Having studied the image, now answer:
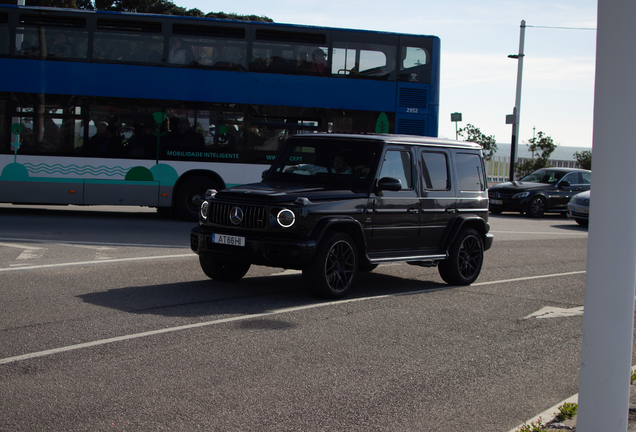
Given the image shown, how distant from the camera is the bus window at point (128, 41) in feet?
52.1

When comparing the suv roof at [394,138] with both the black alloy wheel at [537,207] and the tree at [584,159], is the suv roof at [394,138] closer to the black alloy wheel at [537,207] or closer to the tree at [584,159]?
the black alloy wheel at [537,207]

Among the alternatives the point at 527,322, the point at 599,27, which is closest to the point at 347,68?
the point at 527,322

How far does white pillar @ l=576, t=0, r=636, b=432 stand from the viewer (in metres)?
3.12

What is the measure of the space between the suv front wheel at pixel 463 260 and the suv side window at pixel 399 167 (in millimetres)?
1170

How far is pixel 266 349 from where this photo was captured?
555 centimetres

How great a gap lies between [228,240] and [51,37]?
1054cm

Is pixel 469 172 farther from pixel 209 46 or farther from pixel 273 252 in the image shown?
pixel 209 46

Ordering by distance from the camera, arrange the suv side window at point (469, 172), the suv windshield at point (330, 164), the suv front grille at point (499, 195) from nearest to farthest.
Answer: the suv windshield at point (330, 164), the suv side window at point (469, 172), the suv front grille at point (499, 195)

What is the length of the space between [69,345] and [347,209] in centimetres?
355

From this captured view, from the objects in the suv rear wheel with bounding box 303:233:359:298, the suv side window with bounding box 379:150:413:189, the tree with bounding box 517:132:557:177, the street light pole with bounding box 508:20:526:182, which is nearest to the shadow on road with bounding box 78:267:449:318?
the suv rear wheel with bounding box 303:233:359:298

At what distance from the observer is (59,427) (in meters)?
3.78

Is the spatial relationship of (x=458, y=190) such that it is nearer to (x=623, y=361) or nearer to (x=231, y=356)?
(x=231, y=356)

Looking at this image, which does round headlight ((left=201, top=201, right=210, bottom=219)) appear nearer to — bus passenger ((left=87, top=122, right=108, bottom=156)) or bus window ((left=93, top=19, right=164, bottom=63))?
bus passenger ((left=87, top=122, right=108, bottom=156))

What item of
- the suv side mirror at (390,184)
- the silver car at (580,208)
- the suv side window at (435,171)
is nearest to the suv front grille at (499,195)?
the silver car at (580,208)
